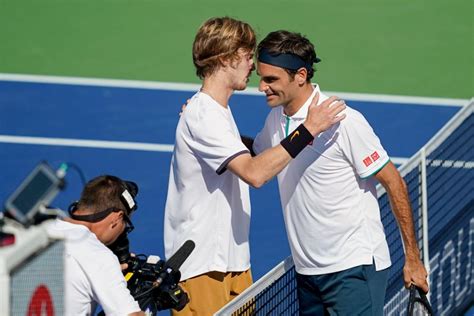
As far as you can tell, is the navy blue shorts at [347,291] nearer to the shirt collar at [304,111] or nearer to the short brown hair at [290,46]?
the shirt collar at [304,111]

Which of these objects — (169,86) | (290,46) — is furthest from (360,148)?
(169,86)

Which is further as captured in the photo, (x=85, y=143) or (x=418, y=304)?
(x=85, y=143)

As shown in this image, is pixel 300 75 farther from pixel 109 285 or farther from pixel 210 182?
pixel 109 285

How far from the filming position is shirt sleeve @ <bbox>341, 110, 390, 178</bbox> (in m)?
5.97

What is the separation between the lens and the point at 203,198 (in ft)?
20.0

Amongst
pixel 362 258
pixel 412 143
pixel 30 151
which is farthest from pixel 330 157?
pixel 30 151

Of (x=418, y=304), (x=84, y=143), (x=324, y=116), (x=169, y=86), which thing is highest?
(x=324, y=116)

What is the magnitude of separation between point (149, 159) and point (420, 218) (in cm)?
331

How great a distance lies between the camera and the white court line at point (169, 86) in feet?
34.2

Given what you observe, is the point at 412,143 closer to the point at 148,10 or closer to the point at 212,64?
the point at 148,10

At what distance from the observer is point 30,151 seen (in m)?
10.5

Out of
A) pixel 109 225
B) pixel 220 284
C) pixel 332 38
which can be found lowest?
pixel 220 284

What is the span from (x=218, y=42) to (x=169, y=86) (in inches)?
182

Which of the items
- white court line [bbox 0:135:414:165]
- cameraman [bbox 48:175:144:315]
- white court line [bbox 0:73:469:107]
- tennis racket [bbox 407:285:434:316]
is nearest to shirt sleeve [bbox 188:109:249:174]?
cameraman [bbox 48:175:144:315]
